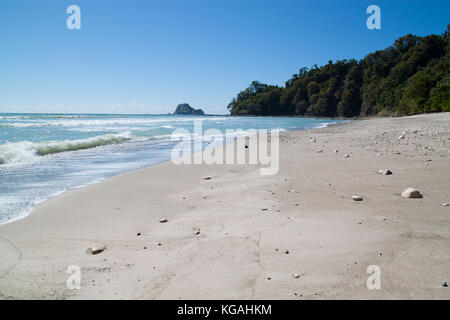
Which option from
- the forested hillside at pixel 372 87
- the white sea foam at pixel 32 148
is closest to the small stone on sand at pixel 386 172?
the white sea foam at pixel 32 148

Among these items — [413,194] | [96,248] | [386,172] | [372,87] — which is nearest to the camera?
[96,248]

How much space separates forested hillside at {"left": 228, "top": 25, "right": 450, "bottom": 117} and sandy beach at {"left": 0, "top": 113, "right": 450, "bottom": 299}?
38335mm

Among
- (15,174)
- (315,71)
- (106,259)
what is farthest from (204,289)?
(315,71)

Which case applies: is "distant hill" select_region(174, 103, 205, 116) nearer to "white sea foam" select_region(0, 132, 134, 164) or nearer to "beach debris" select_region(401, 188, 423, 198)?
"white sea foam" select_region(0, 132, 134, 164)

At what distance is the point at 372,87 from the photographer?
77062 mm

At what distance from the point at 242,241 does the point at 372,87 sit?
289 ft

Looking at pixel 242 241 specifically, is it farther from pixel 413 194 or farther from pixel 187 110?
pixel 187 110

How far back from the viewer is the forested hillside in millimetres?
41031

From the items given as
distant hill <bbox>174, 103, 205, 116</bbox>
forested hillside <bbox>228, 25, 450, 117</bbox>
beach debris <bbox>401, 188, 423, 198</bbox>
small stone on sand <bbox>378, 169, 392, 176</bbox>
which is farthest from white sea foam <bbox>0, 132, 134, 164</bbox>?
distant hill <bbox>174, 103, 205, 116</bbox>

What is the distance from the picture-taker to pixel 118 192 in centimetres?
495

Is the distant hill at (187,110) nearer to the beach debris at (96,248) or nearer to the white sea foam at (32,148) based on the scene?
the white sea foam at (32,148)

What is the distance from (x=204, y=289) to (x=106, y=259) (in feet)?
3.57

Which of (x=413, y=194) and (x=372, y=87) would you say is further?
(x=372, y=87)

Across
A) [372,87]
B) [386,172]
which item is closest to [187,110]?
[372,87]
